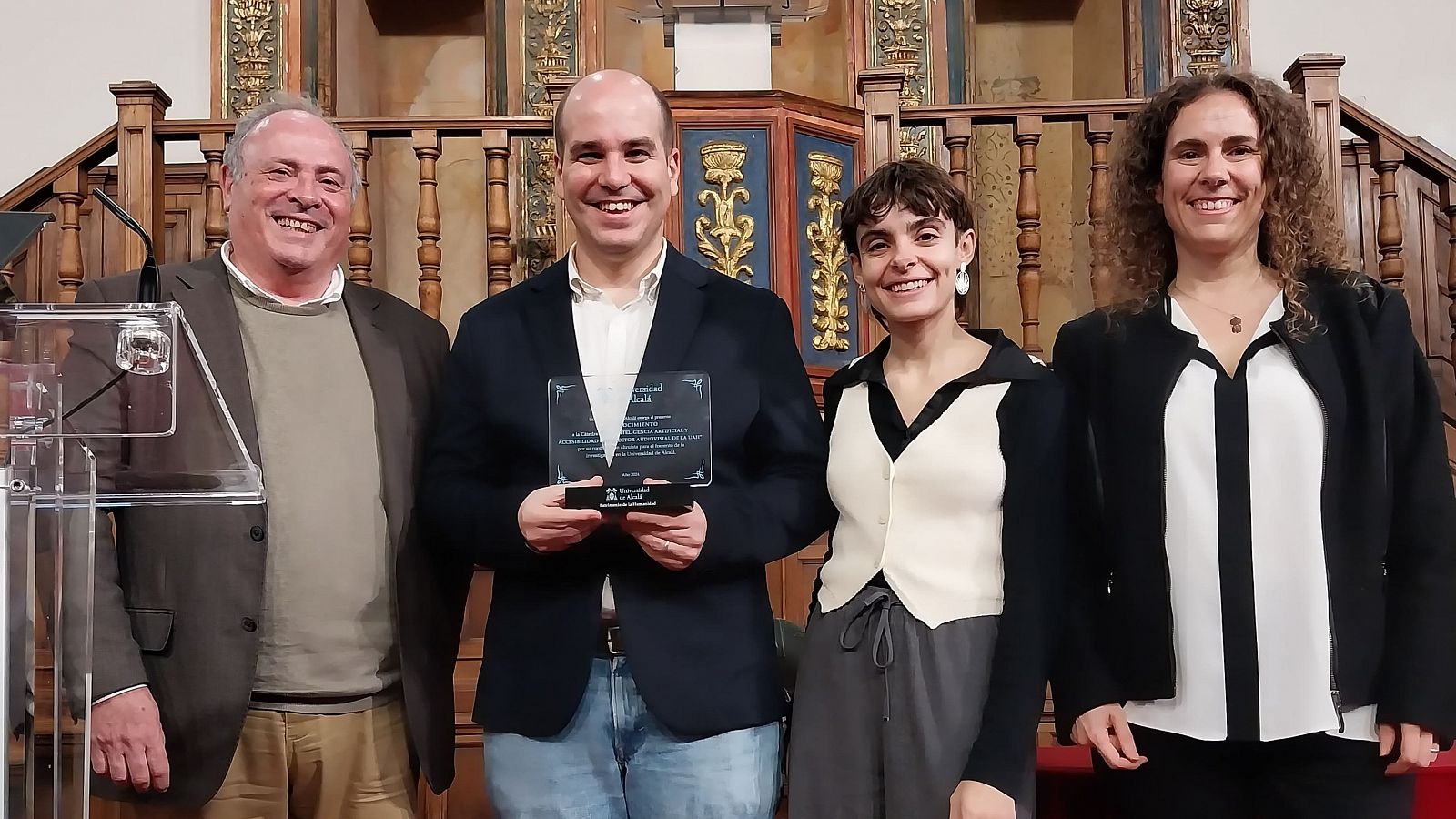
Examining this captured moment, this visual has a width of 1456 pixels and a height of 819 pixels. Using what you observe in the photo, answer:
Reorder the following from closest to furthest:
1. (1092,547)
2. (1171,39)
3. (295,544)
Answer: (1092,547)
(295,544)
(1171,39)

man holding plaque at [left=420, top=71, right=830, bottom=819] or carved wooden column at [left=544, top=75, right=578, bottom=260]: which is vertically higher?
carved wooden column at [left=544, top=75, right=578, bottom=260]

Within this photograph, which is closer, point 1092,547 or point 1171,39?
point 1092,547

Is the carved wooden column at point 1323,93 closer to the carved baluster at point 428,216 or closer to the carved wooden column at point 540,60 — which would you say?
the carved baluster at point 428,216

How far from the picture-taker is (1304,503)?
169 centimetres

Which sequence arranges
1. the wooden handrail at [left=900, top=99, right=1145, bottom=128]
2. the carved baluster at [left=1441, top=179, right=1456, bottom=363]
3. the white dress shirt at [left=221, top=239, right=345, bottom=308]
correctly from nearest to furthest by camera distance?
the white dress shirt at [left=221, top=239, right=345, bottom=308] → the wooden handrail at [left=900, top=99, right=1145, bottom=128] → the carved baluster at [left=1441, top=179, right=1456, bottom=363]

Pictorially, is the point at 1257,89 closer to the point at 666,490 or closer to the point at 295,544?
the point at 666,490

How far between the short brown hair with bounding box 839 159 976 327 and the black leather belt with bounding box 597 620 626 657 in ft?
2.09

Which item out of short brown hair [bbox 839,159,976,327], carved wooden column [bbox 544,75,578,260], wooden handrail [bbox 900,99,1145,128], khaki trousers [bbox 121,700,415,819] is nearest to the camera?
short brown hair [bbox 839,159,976,327]

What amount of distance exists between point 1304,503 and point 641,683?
894 millimetres

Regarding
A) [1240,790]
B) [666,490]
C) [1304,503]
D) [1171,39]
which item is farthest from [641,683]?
[1171,39]

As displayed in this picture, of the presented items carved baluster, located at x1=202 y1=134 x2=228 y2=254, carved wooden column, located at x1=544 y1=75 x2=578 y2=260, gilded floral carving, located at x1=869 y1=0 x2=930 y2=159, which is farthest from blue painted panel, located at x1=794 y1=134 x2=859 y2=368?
gilded floral carving, located at x1=869 y1=0 x2=930 y2=159

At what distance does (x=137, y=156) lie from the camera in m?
4.13

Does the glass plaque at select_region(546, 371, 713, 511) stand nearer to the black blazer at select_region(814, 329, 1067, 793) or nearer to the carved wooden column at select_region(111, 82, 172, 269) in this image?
the black blazer at select_region(814, 329, 1067, 793)

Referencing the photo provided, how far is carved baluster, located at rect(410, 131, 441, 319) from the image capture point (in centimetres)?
404
